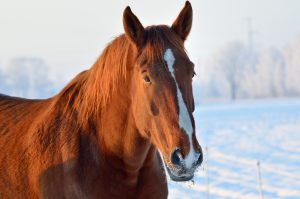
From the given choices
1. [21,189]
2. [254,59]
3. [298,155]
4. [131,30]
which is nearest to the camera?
[131,30]

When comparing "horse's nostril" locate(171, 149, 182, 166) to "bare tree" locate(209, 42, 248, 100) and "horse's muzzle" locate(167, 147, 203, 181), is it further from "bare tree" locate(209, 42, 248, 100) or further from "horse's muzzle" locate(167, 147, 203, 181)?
"bare tree" locate(209, 42, 248, 100)

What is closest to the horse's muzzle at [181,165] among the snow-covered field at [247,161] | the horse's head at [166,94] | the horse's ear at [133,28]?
the horse's head at [166,94]

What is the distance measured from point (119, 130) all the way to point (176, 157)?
0.77m

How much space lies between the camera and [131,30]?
3.26 metres

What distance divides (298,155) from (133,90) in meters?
13.3

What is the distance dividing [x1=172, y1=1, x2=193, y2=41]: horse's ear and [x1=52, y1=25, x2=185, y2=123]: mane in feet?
0.34

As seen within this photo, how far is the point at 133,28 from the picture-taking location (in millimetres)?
3266

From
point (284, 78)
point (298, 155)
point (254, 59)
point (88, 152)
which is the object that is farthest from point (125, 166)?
point (254, 59)

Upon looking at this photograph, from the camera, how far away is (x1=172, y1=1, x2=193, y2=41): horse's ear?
11.1 ft

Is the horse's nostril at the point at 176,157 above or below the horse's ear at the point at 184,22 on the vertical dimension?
below

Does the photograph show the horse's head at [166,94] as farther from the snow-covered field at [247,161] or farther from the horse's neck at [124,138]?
the snow-covered field at [247,161]

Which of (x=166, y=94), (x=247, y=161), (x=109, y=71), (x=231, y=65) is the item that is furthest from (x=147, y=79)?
(x=231, y=65)

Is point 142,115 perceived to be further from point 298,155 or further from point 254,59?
point 254,59

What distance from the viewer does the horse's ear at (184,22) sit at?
11.1ft
